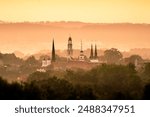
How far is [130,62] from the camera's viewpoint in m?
12.5

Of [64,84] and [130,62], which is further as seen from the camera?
[130,62]

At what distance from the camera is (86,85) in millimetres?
11102

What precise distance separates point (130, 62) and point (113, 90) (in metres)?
1.79

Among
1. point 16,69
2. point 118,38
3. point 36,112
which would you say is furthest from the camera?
point 118,38

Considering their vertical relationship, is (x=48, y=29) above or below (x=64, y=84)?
above

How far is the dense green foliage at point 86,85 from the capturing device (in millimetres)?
10219

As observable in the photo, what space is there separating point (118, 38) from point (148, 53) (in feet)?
2.47

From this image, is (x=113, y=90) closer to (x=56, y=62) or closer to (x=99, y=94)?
(x=99, y=94)

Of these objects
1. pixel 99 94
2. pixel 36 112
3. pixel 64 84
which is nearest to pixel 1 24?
pixel 64 84

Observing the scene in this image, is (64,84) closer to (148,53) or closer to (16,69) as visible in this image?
(16,69)

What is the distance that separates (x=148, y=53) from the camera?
1270 cm

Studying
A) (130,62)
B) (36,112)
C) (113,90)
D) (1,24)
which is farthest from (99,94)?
(36,112)

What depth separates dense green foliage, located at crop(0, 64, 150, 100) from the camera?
10219 mm

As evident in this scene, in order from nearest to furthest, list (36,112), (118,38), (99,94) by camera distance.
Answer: (36,112) → (99,94) → (118,38)
